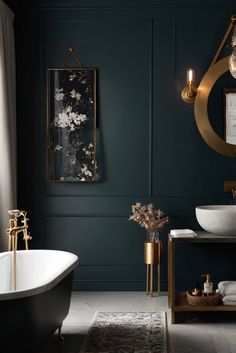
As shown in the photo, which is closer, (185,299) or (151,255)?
(185,299)

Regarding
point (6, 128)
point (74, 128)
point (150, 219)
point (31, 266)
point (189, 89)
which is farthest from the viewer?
point (74, 128)

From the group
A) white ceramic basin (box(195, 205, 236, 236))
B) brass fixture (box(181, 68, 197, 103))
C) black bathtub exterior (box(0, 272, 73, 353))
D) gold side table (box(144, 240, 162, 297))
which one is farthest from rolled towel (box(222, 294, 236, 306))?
brass fixture (box(181, 68, 197, 103))

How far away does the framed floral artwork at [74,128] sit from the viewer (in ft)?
16.5

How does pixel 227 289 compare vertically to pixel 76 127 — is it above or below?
below

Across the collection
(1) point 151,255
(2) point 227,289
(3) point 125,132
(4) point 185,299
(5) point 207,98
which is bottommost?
(4) point 185,299

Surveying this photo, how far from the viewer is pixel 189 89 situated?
4883 millimetres

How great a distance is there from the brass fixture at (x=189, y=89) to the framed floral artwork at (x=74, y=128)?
0.84 meters

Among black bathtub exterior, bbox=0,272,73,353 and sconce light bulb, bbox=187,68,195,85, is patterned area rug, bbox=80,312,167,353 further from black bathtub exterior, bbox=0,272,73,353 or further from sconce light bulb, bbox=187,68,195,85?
sconce light bulb, bbox=187,68,195,85

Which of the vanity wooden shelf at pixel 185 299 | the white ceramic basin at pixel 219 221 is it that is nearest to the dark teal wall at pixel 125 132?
the white ceramic basin at pixel 219 221

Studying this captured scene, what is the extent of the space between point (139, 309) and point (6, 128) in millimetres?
1886

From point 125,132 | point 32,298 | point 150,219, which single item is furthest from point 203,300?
point 125,132

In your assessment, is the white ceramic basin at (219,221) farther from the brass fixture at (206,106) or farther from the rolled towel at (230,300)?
the brass fixture at (206,106)

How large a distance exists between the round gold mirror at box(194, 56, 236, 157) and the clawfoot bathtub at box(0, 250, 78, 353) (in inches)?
74.2

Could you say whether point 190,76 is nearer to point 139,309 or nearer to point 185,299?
point 185,299
